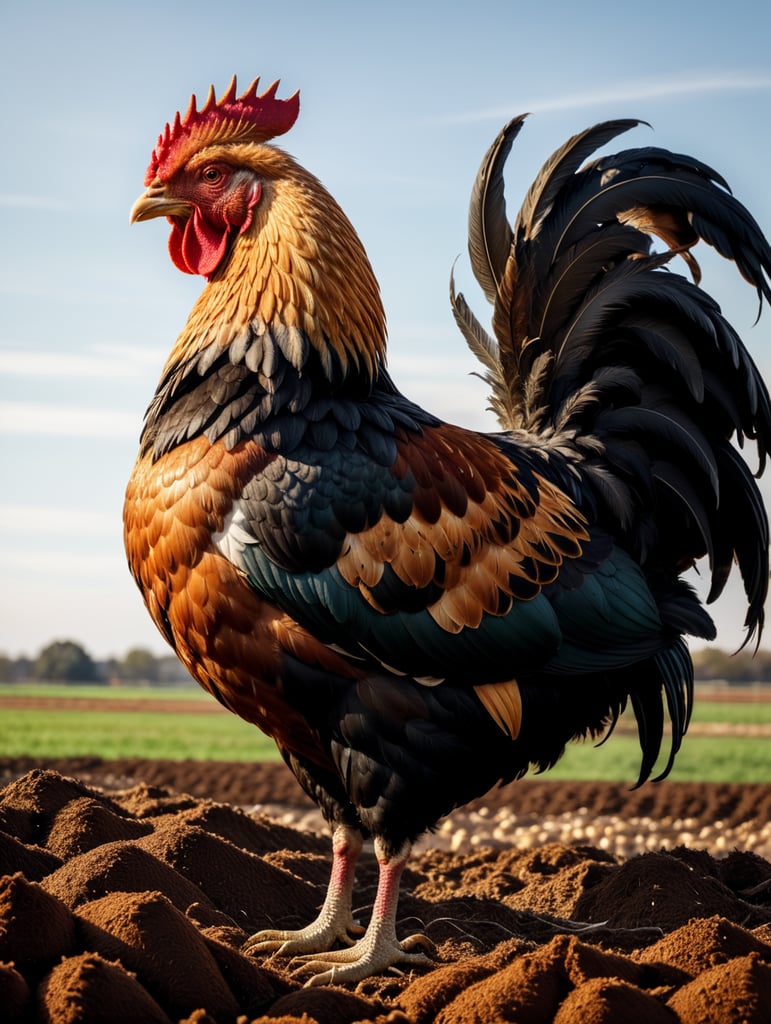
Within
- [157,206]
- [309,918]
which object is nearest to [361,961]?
[309,918]

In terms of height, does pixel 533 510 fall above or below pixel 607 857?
above

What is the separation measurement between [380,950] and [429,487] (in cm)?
204

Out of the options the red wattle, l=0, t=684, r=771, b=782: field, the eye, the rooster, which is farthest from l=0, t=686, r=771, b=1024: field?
l=0, t=684, r=771, b=782: field

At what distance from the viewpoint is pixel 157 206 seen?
201 inches

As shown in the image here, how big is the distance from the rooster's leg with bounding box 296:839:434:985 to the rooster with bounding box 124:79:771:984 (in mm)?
14

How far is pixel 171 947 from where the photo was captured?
359 cm

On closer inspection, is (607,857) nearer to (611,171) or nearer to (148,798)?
(148,798)

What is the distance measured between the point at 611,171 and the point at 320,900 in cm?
429

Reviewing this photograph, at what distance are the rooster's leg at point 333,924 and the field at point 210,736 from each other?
10.3m

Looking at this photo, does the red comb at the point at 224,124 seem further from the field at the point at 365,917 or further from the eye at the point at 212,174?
the field at the point at 365,917

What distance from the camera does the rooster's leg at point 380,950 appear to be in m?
4.55

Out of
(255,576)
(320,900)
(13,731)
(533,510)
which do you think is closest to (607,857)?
(320,900)

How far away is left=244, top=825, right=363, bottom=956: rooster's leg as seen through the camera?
4.90 metres

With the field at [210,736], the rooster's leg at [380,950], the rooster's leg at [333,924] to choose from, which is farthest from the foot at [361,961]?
the field at [210,736]
